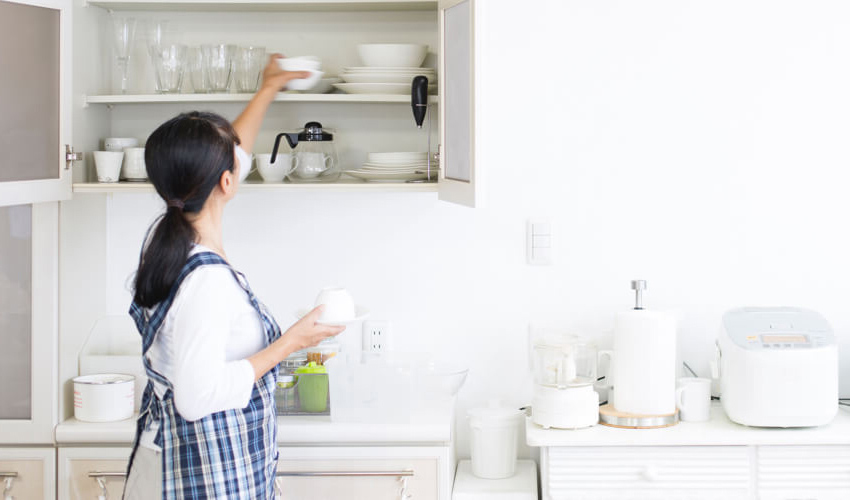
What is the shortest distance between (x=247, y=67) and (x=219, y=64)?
0.25 ft

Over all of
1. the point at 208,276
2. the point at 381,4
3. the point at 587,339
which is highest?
the point at 381,4

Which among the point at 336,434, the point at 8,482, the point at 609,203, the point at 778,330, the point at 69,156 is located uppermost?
the point at 69,156

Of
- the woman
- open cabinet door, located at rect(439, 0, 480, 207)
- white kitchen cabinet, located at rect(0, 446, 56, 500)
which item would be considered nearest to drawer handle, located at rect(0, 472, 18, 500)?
white kitchen cabinet, located at rect(0, 446, 56, 500)

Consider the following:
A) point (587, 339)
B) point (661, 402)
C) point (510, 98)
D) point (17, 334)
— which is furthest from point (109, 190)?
point (661, 402)

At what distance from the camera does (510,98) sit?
2.53m

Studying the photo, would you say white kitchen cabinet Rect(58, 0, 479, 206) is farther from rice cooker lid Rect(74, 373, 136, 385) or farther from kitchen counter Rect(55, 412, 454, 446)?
kitchen counter Rect(55, 412, 454, 446)

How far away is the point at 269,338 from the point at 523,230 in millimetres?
1025

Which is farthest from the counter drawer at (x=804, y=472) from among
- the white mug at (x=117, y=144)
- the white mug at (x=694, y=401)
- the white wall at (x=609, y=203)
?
the white mug at (x=117, y=144)

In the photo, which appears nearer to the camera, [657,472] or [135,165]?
[657,472]

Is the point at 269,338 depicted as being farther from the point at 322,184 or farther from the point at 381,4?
the point at 381,4

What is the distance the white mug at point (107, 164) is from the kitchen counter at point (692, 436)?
129cm

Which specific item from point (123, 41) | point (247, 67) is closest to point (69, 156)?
point (123, 41)

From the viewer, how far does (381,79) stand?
2344 millimetres

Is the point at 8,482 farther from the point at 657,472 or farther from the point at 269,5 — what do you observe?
the point at 657,472
